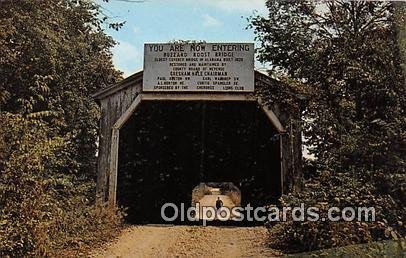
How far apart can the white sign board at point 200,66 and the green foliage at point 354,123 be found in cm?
88

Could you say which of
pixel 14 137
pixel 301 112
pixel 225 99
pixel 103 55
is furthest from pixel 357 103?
pixel 103 55

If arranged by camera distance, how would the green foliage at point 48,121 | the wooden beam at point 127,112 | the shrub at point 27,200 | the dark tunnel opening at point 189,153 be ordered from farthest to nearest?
the dark tunnel opening at point 189,153, the wooden beam at point 127,112, the green foliage at point 48,121, the shrub at point 27,200

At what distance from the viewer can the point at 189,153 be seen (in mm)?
18859

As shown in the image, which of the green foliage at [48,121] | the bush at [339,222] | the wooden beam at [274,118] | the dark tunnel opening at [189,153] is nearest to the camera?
the bush at [339,222]

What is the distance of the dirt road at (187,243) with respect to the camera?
9.13 meters

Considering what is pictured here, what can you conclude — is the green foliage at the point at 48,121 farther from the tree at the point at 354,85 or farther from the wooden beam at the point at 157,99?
the tree at the point at 354,85

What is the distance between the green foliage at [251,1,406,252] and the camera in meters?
7.50

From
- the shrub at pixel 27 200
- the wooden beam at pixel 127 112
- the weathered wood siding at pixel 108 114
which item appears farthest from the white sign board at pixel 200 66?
the shrub at pixel 27 200

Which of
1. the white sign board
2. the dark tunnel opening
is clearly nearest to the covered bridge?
the dark tunnel opening

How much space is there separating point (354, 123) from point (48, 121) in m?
7.75

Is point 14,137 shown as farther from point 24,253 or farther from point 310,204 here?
point 310,204

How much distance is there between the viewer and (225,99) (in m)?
12.9

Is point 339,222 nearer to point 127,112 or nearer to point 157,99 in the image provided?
point 157,99

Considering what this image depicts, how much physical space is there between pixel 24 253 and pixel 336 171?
208 inches
